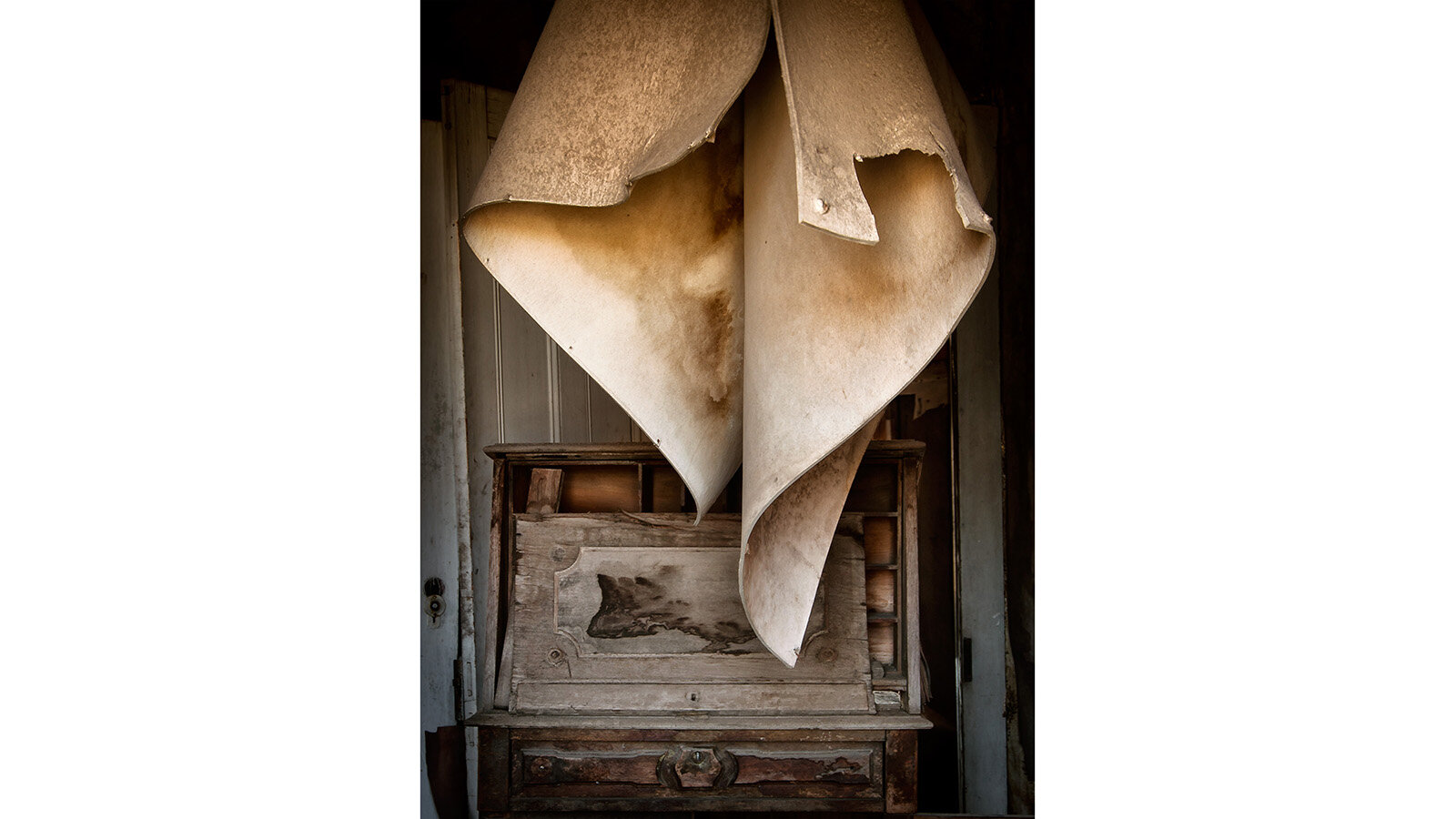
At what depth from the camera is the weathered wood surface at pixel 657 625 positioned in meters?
2.10

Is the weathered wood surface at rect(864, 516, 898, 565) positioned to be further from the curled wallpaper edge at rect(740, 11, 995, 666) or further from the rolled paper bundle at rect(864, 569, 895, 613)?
the curled wallpaper edge at rect(740, 11, 995, 666)

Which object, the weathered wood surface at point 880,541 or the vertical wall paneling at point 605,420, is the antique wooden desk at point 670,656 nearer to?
the weathered wood surface at point 880,541

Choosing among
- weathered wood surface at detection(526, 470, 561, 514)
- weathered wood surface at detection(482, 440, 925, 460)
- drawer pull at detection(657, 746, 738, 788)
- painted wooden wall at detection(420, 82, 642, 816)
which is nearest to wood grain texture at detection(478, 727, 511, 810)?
drawer pull at detection(657, 746, 738, 788)

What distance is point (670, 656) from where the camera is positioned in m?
2.13

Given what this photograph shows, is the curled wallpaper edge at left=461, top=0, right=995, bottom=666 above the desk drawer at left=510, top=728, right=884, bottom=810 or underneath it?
above

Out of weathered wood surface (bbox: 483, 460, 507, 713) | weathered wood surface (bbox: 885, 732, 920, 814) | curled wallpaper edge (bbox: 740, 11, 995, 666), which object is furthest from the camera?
weathered wood surface (bbox: 483, 460, 507, 713)

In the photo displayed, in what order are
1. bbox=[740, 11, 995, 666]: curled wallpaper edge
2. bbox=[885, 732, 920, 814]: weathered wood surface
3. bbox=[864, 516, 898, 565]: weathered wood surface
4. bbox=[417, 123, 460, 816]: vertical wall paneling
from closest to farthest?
bbox=[740, 11, 995, 666]: curled wallpaper edge, bbox=[885, 732, 920, 814]: weathered wood surface, bbox=[864, 516, 898, 565]: weathered wood surface, bbox=[417, 123, 460, 816]: vertical wall paneling

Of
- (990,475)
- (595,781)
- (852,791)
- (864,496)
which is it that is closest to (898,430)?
(990,475)

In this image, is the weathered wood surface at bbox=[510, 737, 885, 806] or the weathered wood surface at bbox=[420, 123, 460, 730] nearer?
the weathered wood surface at bbox=[510, 737, 885, 806]

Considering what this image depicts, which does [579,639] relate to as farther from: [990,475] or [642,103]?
[990,475]

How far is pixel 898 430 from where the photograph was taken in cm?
291

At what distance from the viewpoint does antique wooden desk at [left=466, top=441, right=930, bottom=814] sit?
203cm

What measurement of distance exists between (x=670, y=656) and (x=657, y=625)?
7cm

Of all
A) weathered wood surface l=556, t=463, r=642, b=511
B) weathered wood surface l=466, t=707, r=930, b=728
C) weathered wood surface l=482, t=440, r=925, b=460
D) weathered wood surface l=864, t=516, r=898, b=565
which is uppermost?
weathered wood surface l=482, t=440, r=925, b=460
